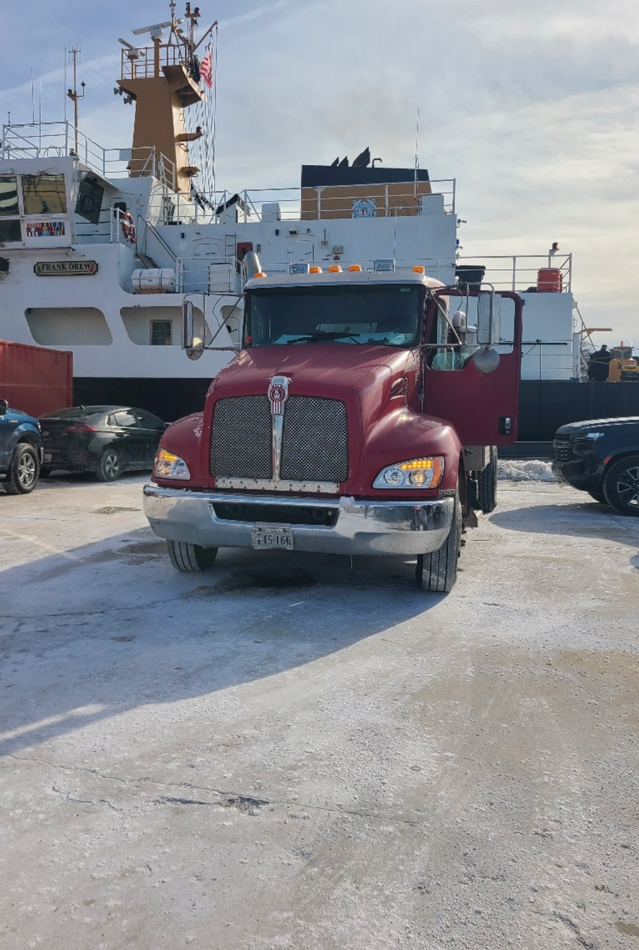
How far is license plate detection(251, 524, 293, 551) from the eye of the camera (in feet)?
16.6

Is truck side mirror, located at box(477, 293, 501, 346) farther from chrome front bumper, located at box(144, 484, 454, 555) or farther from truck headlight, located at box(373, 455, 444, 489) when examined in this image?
chrome front bumper, located at box(144, 484, 454, 555)

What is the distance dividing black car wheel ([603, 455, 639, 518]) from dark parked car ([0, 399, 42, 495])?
8.26m

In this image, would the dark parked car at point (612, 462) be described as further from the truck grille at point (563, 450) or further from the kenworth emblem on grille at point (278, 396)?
the kenworth emblem on grille at point (278, 396)

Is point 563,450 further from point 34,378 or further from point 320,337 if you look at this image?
point 34,378

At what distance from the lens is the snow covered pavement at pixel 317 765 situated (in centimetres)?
212

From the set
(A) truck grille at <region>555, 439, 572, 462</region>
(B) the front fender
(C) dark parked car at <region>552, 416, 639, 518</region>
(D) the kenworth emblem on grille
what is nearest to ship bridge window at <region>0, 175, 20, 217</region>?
(A) truck grille at <region>555, 439, 572, 462</region>

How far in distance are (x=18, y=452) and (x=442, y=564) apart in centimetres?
782

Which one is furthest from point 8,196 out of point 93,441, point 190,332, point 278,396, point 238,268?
point 278,396

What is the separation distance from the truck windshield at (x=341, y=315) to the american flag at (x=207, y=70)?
21.3 metres

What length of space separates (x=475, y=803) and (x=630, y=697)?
1392 millimetres

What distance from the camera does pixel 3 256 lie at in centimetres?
1936

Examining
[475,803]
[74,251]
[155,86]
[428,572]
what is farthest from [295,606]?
[155,86]

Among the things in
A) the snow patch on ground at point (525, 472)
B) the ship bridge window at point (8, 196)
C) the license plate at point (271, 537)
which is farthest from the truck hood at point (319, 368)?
the ship bridge window at point (8, 196)

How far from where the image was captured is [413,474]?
5023 millimetres
